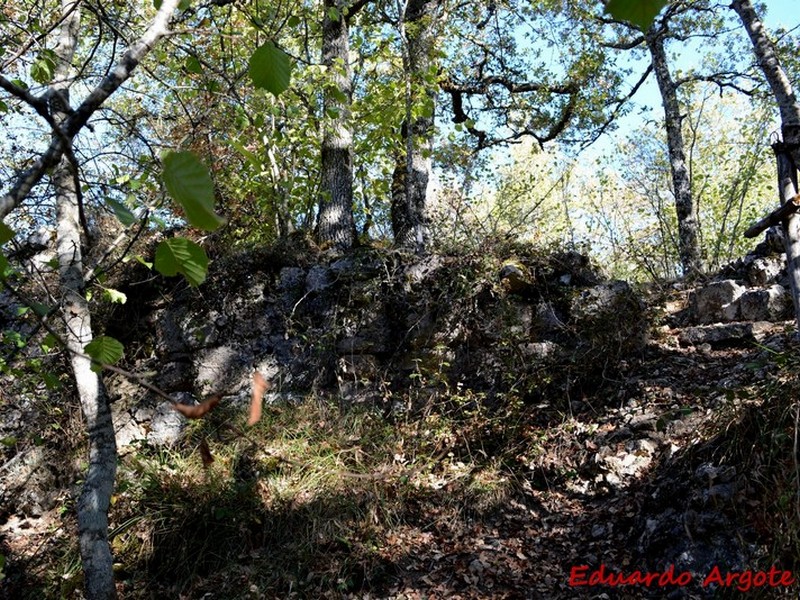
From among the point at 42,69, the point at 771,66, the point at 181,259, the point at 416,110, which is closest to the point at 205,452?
the point at 181,259

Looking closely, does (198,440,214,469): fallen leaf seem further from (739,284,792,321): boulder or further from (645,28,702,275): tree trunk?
(645,28,702,275): tree trunk

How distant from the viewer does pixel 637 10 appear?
2.09ft

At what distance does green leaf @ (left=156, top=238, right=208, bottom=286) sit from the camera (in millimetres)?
770

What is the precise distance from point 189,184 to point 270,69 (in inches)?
15.8

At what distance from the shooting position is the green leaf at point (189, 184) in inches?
24.6

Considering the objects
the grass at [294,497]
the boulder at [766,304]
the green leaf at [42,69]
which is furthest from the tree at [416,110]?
the green leaf at [42,69]

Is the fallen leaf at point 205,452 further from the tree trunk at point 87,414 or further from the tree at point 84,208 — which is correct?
the tree trunk at point 87,414

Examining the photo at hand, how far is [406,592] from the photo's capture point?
385 centimetres

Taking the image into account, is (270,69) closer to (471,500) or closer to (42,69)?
(42,69)

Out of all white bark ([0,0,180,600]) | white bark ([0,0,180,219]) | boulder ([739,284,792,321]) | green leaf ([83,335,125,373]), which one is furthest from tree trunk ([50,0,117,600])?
boulder ([739,284,792,321])

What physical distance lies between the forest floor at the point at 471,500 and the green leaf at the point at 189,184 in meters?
3.06

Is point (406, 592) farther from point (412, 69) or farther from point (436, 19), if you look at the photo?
point (436, 19)

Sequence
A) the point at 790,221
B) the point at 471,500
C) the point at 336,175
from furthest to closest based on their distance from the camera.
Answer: the point at 336,175 → the point at 471,500 → the point at 790,221

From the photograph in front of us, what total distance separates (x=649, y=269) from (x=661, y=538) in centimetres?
454
